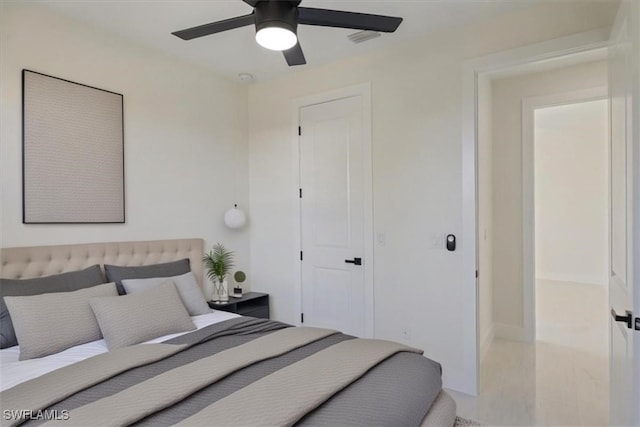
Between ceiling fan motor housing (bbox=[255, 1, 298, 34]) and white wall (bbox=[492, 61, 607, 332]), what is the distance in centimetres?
318

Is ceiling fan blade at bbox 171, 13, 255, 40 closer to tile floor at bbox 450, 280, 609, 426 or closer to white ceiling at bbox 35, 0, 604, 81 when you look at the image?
white ceiling at bbox 35, 0, 604, 81

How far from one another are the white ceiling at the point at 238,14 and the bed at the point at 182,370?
164 cm

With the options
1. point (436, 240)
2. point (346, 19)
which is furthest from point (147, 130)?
point (436, 240)

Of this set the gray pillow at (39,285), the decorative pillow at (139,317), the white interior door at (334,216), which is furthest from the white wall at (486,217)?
the gray pillow at (39,285)

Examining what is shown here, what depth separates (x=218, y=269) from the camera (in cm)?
345

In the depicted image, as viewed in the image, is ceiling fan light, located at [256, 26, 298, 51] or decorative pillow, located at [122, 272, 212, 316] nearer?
ceiling fan light, located at [256, 26, 298, 51]

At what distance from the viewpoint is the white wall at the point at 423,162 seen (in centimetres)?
278

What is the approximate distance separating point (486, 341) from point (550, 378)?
2.52 ft

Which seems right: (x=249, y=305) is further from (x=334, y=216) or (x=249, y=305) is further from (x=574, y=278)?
(x=574, y=278)

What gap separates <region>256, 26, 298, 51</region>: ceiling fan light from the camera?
1.68m

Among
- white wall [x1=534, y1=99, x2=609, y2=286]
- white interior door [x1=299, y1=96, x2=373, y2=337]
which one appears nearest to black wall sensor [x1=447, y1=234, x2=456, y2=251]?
white interior door [x1=299, y1=96, x2=373, y2=337]

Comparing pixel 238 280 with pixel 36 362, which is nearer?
pixel 36 362

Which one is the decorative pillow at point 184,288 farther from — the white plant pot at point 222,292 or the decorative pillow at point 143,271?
the white plant pot at point 222,292

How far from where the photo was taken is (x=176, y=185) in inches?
132
